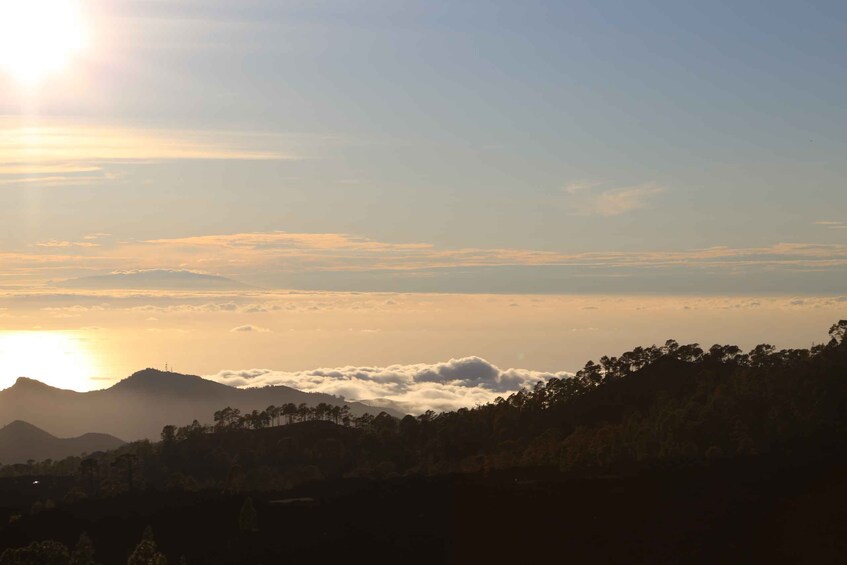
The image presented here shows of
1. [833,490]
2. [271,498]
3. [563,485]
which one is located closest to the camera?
[833,490]

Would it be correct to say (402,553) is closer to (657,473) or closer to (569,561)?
(569,561)

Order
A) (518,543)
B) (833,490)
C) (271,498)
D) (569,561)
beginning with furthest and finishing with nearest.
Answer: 1. (271,498)
2. (833,490)
3. (518,543)
4. (569,561)

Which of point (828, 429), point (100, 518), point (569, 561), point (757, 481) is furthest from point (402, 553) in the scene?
point (828, 429)

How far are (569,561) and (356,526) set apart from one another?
126ft

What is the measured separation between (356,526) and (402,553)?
1379 cm

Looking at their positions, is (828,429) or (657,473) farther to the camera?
(828,429)

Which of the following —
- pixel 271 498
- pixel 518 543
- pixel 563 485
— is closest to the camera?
pixel 518 543

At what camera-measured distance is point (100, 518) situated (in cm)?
19012

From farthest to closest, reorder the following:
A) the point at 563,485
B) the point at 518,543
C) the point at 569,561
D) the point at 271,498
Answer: the point at 271,498, the point at 563,485, the point at 518,543, the point at 569,561

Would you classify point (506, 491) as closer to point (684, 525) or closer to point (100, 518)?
point (684, 525)

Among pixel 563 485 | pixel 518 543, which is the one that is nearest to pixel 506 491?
pixel 563 485

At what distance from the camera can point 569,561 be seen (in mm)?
136875

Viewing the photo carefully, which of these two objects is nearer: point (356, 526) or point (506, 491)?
point (356, 526)

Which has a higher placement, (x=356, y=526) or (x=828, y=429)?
(x=828, y=429)
